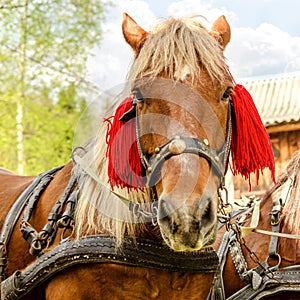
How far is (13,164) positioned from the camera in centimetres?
1231

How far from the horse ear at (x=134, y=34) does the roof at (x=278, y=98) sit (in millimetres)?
7603

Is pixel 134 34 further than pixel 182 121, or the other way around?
pixel 134 34

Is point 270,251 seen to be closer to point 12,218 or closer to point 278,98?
point 12,218

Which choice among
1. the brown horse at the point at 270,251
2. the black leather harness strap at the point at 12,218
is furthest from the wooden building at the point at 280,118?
the black leather harness strap at the point at 12,218

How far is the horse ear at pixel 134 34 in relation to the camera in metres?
2.37

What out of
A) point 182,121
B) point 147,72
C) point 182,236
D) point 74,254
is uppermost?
point 147,72

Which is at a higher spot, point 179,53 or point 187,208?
point 179,53

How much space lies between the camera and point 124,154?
7.50ft

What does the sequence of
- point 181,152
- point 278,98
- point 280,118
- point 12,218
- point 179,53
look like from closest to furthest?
1. point 181,152
2. point 179,53
3. point 12,218
4. point 280,118
5. point 278,98

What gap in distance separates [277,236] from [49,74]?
10080mm

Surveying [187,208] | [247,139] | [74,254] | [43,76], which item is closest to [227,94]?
[247,139]

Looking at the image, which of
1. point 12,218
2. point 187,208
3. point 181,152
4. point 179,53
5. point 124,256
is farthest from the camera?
point 12,218

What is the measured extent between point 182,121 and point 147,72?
0.27 m

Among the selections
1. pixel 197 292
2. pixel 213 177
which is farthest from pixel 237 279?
pixel 213 177
